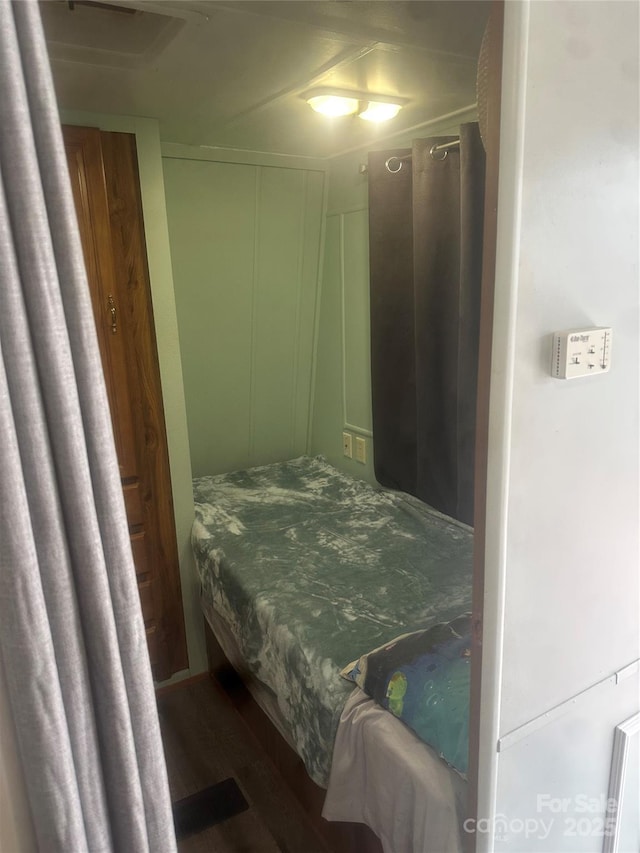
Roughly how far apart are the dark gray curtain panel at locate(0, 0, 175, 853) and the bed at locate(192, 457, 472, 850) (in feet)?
2.50

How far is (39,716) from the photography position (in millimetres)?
680

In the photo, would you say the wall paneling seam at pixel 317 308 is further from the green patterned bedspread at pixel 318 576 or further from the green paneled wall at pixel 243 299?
the green patterned bedspread at pixel 318 576

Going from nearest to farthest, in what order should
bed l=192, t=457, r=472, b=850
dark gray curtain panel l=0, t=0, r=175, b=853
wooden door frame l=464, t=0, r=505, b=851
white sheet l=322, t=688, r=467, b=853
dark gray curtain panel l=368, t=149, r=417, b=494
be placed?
dark gray curtain panel l=0, t=0, r=175, b=853 < wooden door frame l=464, t=0, r=505, b=851 < white sheet l=322, t=688, r=467, b=853 < bed l=192, t=457, r=472, b=850 < dark gray curtain panel l=368, t=149, r=417, b=494

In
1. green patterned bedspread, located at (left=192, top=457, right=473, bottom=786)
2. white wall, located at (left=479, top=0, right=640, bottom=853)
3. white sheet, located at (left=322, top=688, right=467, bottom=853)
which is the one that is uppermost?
white wall, located at (left=479, top=0, right=640, bottom=853)

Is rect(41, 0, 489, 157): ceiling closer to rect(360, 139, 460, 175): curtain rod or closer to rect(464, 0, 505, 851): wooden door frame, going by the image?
rect(360, 139, 460, 175): curtain rod

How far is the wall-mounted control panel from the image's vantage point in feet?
3.16

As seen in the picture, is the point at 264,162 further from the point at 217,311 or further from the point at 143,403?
the point at 143,403

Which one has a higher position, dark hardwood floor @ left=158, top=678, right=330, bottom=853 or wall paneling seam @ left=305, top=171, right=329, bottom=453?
wall paneling seam @ left=305, top=171, right=329, bottom=453

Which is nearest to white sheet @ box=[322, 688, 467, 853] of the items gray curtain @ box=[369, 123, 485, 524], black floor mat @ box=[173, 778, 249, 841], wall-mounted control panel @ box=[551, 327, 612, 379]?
black floor mat @ box=[173, 778, 249, 841]

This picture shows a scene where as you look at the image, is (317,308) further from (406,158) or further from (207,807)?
(207,807)

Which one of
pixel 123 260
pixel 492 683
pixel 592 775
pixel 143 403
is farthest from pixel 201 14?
pixel 592 775

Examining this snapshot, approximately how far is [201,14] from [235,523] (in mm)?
1694

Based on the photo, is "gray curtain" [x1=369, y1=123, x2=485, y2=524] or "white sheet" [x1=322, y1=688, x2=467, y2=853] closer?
"white sheet" [x1=322, y1=688, x2=467, y2=853]

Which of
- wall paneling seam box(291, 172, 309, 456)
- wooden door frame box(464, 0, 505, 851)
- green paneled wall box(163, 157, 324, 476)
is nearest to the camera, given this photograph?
wooden door frame box(464, 0, 505, 851)
